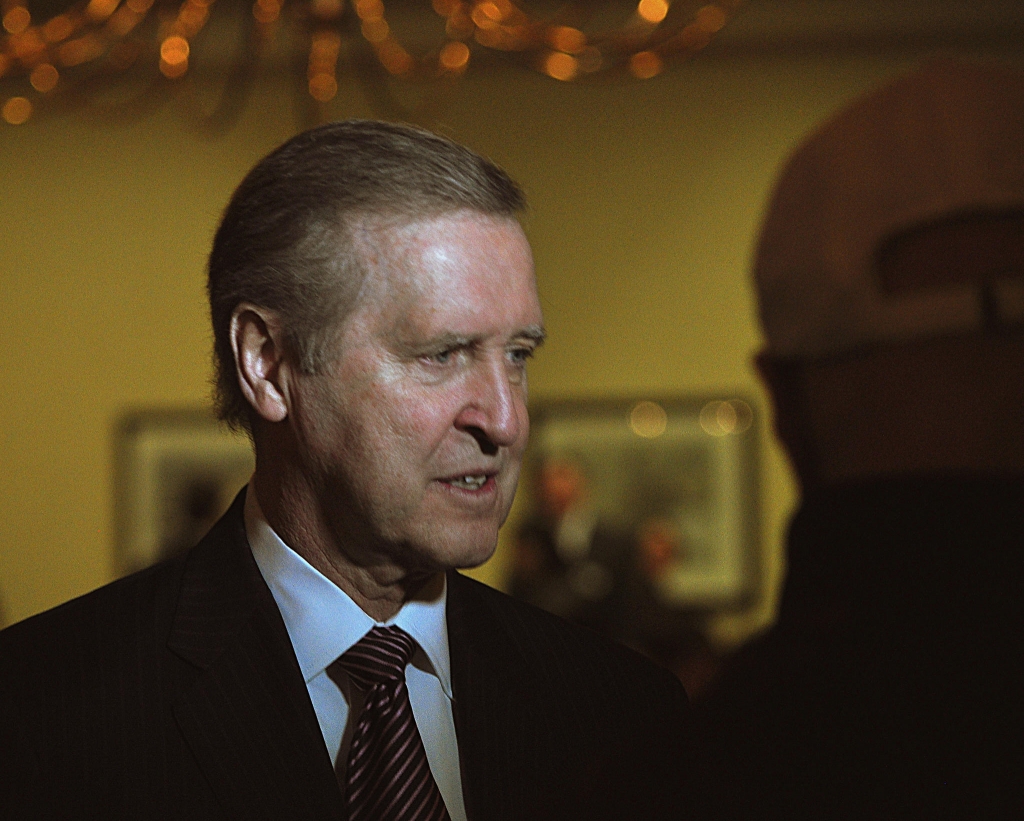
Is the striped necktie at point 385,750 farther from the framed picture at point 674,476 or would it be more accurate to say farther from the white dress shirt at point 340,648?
the framed picture at point 674,476

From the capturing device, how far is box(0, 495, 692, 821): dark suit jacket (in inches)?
41.3

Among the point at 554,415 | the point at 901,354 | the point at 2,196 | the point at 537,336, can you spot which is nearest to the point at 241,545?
the point at 537,336

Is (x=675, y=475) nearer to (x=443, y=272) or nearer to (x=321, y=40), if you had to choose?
(x=321, y=40)

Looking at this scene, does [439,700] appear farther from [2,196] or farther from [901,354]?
[2,196]

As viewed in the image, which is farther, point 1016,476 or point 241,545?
point 241,545

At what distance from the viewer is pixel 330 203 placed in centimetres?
115

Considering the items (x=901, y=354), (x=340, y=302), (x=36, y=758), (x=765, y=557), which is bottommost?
(x=765, y=557)

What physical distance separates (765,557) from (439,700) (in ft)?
14.4

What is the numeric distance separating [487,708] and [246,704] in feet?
0.86

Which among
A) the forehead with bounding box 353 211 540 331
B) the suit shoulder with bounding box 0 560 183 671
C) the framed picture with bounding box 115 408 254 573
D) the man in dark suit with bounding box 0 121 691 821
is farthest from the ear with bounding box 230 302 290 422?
the framed picture with bounding box 115 408 254 573

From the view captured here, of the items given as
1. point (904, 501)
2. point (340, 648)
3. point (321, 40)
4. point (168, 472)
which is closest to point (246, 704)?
point (340, 648)

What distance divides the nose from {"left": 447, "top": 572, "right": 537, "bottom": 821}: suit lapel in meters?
0.28

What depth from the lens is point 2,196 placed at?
17.7 feet

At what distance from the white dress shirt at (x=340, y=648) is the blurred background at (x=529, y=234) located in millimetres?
4069
